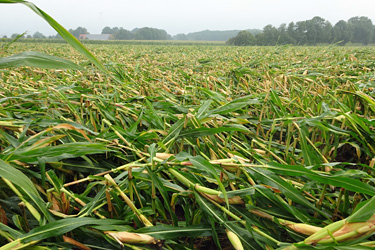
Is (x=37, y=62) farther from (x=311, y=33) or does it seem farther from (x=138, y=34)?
(x=138, y=34)

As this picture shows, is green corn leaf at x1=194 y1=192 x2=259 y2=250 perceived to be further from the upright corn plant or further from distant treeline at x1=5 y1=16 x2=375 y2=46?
distant treeline at x1=5 y1=16 x2=375 y2=46

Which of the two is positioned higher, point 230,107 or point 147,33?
point 147,33

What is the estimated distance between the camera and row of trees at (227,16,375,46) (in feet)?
112

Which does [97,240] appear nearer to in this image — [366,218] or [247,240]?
[247,240]

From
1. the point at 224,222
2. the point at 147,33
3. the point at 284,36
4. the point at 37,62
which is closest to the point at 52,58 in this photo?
the point at 37,62

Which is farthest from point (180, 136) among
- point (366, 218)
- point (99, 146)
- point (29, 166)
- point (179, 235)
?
point (366, 218)

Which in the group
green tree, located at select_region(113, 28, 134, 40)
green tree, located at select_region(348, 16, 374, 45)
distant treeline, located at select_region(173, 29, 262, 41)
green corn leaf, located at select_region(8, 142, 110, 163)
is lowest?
green corn leaf, located at select_region(8, 142, 110, 163)

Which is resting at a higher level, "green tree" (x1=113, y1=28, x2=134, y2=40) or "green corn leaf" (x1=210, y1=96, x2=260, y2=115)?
"green tree" (x1=113, y1=28, x2=134, y2=40)

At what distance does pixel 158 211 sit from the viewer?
0.77 m

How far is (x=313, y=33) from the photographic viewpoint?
3691 cm

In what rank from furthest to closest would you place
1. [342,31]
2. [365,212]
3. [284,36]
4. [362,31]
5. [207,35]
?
[207,35] → [362,31] → [342,31] → [284,36] → [365,212]

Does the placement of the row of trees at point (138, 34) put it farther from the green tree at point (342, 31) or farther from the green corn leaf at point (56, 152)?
the green corn leaf at point (56, 152)

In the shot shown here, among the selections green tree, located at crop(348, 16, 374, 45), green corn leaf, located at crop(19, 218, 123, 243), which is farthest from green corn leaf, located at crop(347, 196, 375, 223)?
green tree, located at crop(348, 16, 374, 45)

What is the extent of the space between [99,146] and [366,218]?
0.80 m
